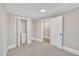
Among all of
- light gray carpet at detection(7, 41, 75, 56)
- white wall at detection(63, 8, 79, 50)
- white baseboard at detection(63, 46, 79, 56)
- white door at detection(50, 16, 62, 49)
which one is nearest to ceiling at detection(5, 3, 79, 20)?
white wall at detection(63, 8, 79, 50)

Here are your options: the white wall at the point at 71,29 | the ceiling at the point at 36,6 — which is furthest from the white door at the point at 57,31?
the ceiling at the point at 36,6

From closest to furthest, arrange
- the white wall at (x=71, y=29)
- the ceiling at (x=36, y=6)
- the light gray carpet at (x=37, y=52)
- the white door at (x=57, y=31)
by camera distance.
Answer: the ceiling at (x=36, y=6) → the white wall at (x=71, y=29) → the light gray carpet at (x=37, y=52) → the white door at (x=57, y=31)

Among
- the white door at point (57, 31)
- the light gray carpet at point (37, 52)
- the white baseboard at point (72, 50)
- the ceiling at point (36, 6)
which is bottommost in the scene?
the light gray carpet at point (37, 52)

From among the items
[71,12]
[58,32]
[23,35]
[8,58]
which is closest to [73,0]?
[8,58]

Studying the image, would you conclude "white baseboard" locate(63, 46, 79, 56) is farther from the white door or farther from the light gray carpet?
the white door

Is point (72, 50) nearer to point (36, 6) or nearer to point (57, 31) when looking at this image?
point (57, 31)

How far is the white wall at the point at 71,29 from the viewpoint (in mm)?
3236

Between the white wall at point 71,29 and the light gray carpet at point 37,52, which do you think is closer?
the white wall at point 71,29

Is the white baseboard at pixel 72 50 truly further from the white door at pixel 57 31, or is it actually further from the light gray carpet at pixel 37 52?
the white door at pixel 57 31

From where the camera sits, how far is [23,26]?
576cm

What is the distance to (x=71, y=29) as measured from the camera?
11.5 feet

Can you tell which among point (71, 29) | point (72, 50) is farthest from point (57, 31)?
point (72, 50)

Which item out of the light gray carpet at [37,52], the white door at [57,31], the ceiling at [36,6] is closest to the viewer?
the ceiling at [36,6]

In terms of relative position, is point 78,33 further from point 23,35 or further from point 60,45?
point 23,35
